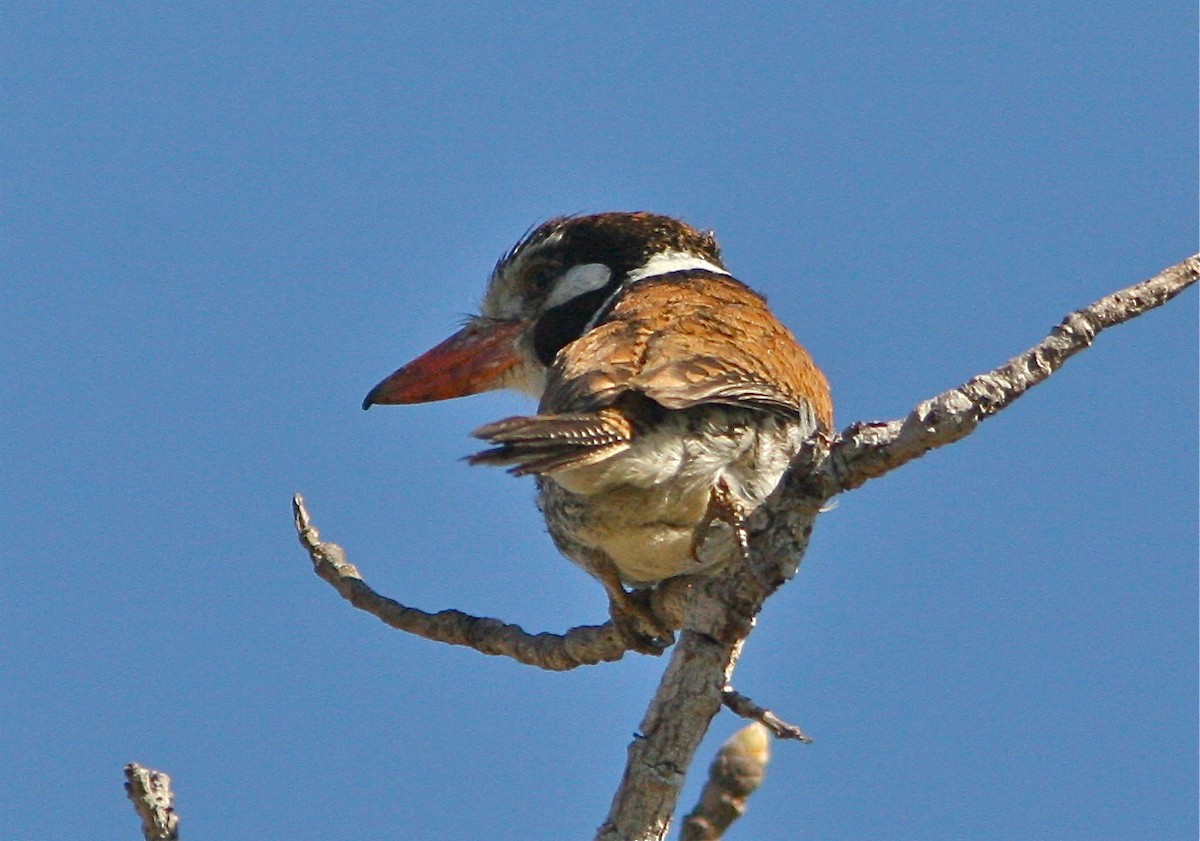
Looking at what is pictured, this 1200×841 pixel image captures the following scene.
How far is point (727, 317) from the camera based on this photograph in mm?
5582

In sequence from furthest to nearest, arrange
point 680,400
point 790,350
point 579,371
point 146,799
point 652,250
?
→ point 652,250 → point 790,350 → point 579,371 → point 680,400 → point 146,799

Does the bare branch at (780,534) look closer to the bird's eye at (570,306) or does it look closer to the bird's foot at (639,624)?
the bird's foot at (639,624)

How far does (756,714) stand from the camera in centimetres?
412

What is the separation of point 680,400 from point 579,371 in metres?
0.46

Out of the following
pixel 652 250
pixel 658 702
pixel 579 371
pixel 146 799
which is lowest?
pixel 146 799

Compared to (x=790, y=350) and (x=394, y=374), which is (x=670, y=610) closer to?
(x=790, y=350)

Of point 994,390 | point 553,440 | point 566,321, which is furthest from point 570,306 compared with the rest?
point 994,390

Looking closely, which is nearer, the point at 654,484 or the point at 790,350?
the point at 654,484

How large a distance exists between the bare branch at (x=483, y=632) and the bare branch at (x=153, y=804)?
64.4 inches

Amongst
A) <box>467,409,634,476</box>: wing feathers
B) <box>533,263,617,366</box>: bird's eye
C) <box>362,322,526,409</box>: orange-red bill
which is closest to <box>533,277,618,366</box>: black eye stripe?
<box>533,263,617,366</box>: bird's eye

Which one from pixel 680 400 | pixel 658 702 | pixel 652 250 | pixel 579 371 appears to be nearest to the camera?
pixel 658 702

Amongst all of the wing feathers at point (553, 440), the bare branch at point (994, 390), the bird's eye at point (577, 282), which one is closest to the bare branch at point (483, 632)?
the wing feathers at point (553, 440)

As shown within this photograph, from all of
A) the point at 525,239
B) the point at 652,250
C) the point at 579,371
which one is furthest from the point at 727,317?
the point at 525,239

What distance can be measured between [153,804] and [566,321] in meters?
3.60
